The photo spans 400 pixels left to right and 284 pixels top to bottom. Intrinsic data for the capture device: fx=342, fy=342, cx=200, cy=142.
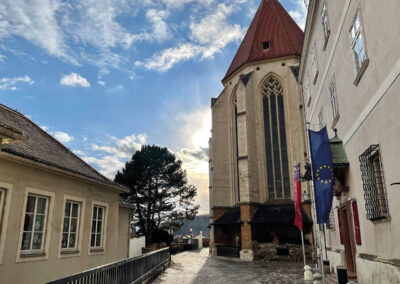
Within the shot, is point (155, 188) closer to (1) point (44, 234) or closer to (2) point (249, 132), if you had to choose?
(2) point (249, 132)

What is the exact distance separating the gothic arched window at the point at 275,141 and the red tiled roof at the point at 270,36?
2.73 m

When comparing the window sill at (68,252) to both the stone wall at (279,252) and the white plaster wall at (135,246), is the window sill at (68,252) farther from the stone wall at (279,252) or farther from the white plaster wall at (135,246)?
the stone wall at (279,252)

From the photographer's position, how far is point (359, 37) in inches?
306

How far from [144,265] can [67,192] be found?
3492mm

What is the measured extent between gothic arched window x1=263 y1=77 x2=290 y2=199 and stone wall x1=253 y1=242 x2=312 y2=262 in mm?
4211

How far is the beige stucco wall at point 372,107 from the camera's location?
611 centimetres

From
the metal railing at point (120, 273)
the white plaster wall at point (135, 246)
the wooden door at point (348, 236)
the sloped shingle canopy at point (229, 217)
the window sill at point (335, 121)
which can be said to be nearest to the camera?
the metal railing at point (120, 273)

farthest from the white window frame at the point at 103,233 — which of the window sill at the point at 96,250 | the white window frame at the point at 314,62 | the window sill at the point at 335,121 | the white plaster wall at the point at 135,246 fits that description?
the white plaster wall at the point at 135,246

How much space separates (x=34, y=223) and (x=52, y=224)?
0.55m

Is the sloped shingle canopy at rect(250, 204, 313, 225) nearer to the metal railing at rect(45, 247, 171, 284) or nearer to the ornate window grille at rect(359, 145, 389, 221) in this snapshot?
the metal railing at rect(45, 247, 171, 284)

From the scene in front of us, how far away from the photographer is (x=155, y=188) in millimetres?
37844

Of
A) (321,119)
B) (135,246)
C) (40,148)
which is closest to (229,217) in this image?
(135,246)

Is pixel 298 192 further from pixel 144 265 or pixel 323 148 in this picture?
pixel 144 265

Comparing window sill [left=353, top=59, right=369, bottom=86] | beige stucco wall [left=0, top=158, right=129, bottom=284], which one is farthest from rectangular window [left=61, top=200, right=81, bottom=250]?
window sill [left=353, top=59, right=369, bottom=86]
